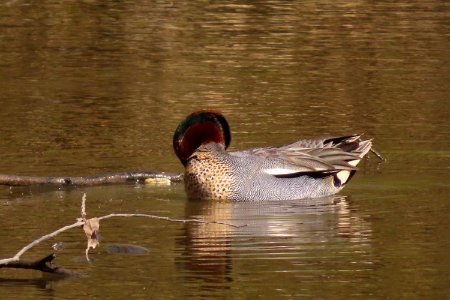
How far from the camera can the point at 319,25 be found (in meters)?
26.0

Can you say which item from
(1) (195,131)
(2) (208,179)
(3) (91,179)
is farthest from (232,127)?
(2) (208,179)

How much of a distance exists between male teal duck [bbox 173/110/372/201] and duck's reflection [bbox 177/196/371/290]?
0.12 m

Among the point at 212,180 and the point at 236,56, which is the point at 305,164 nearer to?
the point at 212,180

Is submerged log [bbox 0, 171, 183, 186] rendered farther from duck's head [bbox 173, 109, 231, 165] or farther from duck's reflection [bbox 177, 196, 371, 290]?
duck's reflection [bbox 177, 196, 371, 290]

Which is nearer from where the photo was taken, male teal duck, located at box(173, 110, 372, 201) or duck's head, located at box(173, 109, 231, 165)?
male teal duck, located at box(173, 110, 372, 201)

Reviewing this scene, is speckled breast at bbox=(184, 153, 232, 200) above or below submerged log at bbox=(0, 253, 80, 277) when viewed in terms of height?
below

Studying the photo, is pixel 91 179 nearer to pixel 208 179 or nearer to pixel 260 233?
pixel 208 179

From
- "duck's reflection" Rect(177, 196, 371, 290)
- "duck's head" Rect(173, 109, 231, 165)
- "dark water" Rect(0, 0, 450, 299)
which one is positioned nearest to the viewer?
"dark water" Rect(0, 0, 450, 299)

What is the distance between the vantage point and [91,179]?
→ 14.2m

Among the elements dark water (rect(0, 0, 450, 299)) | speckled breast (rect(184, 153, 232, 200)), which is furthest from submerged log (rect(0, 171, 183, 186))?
speckled breast (rect(184, 153, 232, 200))

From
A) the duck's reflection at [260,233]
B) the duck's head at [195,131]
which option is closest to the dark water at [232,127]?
the duck's reflection at [260,233]

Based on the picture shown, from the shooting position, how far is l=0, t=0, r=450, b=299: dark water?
10.8 meters

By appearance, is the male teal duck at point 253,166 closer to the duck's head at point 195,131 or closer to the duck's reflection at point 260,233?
the duck's head at point 195,131

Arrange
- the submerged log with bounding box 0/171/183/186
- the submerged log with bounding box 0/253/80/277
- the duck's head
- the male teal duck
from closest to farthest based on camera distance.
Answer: the submerged log with bounding box 0/253/80/277 < the male teal duck < the submerged log with bounding box 0/171/183/186 < the duck's head
